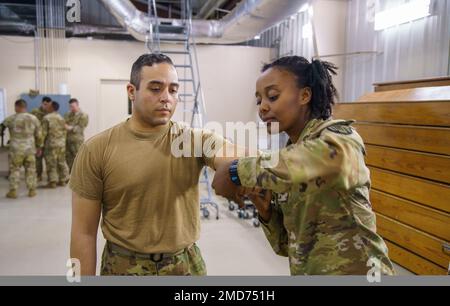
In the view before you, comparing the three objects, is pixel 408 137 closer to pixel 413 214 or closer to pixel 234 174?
pixel 413 214

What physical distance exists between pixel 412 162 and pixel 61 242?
3.01 m

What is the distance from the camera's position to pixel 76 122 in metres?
5.83

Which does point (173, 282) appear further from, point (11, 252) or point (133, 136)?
point (11, 252)

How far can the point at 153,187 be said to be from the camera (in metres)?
1.04

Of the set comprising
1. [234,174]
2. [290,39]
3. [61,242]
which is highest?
[290,39]

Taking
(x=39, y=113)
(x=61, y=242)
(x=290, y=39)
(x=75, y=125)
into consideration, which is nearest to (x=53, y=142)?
(x=75, y=125)

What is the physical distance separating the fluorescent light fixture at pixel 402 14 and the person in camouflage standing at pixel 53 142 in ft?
15.2

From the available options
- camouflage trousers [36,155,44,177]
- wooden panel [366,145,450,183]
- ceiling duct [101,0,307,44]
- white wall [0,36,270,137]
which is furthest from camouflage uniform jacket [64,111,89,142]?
wooden panel [366,145,450,183]

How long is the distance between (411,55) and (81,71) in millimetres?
5257

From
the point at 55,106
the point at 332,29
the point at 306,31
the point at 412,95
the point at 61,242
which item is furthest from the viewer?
the point at 55,106

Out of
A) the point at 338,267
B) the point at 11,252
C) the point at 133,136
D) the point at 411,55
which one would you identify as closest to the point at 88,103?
the point at 11,252

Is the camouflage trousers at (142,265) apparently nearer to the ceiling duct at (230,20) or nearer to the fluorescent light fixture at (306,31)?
the ceiling duct at (230,20)

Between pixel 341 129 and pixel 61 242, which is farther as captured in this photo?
pixel 61 242
